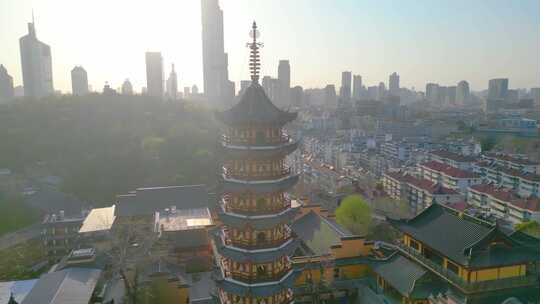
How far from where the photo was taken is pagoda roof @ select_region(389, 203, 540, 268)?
14664 mm

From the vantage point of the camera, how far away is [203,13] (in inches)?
3164

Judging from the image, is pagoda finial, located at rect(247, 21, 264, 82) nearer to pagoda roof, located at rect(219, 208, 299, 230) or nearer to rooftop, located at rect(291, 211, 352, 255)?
pagoda roof, located at rect(219, 208, 299, 230)

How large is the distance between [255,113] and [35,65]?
254ft

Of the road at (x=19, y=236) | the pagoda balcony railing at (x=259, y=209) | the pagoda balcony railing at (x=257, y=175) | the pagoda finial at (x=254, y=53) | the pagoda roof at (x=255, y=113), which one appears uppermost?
the pagoda finial at (x=254, y=53)

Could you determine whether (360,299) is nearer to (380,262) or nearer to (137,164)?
(380,262)

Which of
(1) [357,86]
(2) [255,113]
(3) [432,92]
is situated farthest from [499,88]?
(2) [255,113]

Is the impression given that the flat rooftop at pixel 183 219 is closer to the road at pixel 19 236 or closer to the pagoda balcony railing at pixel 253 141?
the road at pixel 19 236

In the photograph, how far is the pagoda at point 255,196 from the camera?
41.3 ft

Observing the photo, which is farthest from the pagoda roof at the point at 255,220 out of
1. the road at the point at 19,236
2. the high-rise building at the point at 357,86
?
the high-rise building at the point at 357,86

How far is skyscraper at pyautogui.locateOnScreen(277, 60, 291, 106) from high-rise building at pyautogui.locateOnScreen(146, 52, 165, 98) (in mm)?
28304

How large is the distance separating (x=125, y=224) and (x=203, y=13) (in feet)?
206

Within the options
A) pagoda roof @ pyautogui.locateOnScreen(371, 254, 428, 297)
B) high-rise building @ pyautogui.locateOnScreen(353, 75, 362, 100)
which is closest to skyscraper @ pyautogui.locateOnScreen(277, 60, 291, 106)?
high-rise building @ pyautogui.locateOnScreen(353, 75, 362, 100)

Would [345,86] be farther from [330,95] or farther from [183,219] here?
[183,219]

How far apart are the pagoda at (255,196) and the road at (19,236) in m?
26.7
